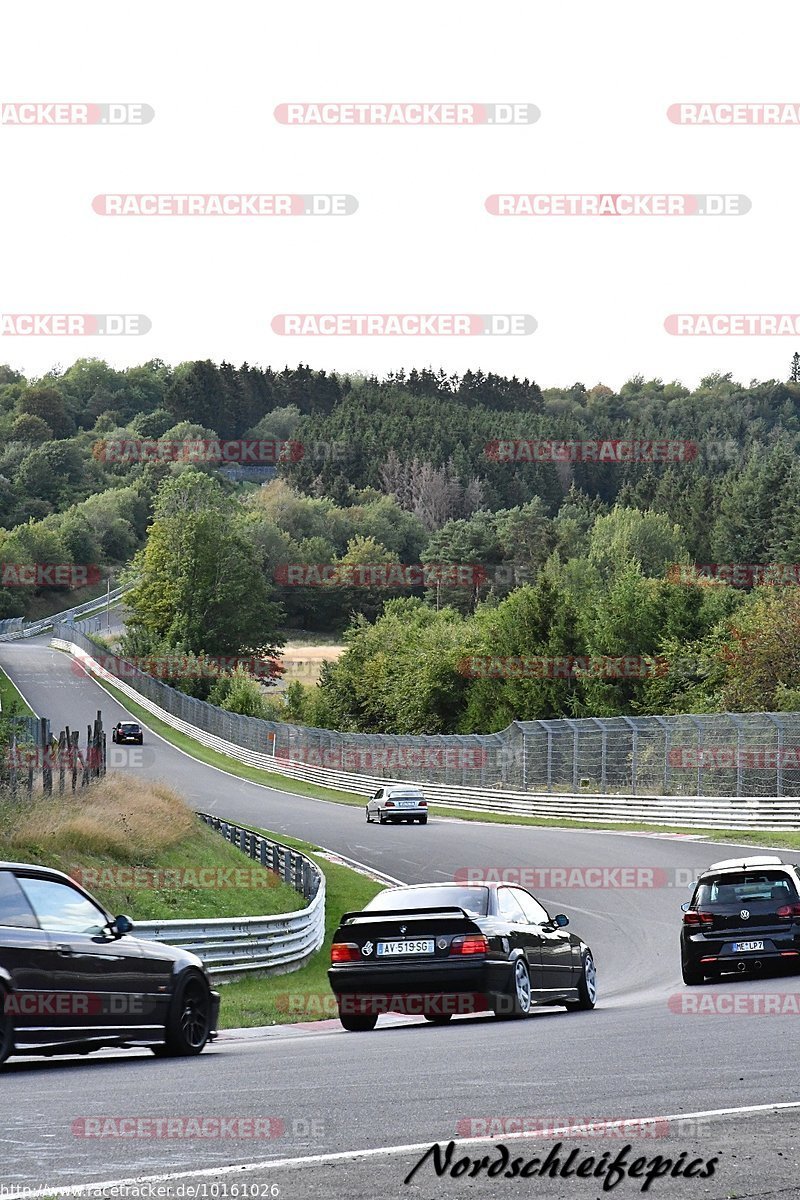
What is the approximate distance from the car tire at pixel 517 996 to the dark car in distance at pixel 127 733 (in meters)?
61.6

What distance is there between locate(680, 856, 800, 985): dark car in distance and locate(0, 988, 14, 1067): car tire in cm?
930

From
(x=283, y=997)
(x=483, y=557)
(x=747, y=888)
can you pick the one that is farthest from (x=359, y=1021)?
(x=483, y=557)

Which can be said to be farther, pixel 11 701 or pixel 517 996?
pixel 11 701

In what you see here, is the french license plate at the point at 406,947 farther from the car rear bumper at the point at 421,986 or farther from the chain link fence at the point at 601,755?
the chain link fence at the point at 601,755

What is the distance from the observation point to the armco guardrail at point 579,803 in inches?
1540

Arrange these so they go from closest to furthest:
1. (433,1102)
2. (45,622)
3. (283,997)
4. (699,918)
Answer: (433,1102)
(699,918)
(283,997)
(45,622)

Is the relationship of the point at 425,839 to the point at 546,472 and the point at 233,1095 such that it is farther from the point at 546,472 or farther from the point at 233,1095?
the point at 546,472

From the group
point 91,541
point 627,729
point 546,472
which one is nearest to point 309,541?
point 91,541

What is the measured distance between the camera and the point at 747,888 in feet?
59.1

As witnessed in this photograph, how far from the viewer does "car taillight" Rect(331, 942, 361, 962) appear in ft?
48.5

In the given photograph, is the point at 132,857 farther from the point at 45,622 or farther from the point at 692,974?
Answer: the point at 45,622

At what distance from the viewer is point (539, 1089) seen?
9.27 meters

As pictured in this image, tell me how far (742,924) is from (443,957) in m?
4.71

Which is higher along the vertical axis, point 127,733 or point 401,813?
point 401,813
